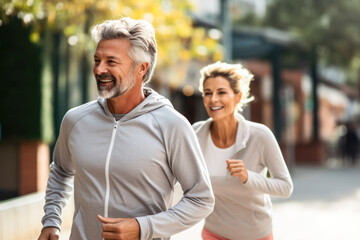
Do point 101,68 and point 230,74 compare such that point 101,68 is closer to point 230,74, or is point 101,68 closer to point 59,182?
Result: point 59,182

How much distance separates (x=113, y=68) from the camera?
2.44 metres

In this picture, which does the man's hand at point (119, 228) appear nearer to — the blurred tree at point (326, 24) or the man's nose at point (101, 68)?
the man's nose at point (101, 68)

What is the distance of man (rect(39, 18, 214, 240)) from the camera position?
2.38 metres

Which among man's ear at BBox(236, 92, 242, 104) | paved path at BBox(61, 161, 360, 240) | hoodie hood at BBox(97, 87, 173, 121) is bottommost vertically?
paved path at BBox(61, 161, 360, 240)

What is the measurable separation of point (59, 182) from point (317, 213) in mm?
7920

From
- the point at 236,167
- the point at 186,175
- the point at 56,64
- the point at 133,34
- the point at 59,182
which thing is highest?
the point at 133,34

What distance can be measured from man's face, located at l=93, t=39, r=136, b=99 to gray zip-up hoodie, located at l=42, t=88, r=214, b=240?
0.12m

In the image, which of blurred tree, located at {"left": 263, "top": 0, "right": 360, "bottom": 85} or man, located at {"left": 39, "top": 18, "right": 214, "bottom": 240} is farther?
blurred tree, located at {"left": 263, "top": 0, "right": 360, "bottom": 85}

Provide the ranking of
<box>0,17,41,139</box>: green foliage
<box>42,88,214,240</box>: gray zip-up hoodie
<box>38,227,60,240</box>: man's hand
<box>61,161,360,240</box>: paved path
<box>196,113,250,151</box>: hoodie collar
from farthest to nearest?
<box>0,17,41,139</box>: green foliage
<box>61,161,360,240</box>: paved path
<box>196,113,250,151</box>: hoodie collar
<box>38,227,60,240</box>: man's hand
<box>42,88,214,240</box>: gray zip-up hoodie

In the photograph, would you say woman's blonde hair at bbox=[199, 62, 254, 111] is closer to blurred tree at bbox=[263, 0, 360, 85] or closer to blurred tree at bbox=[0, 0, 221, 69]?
blurred tree at bbox=[0, 0, 221, 69]

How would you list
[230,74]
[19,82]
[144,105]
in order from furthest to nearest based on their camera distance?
1. [19,82]
2. [230,74]
3. [144,105]

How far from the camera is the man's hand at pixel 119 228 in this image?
2.24m

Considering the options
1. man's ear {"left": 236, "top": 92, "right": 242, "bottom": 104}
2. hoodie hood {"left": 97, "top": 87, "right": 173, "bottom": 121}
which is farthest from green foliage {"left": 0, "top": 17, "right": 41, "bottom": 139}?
hoodie hood {"left": 97, "top": 87, "right": 173, "bottom": 121}

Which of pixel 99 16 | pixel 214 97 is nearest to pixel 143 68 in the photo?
pixel 214 97
